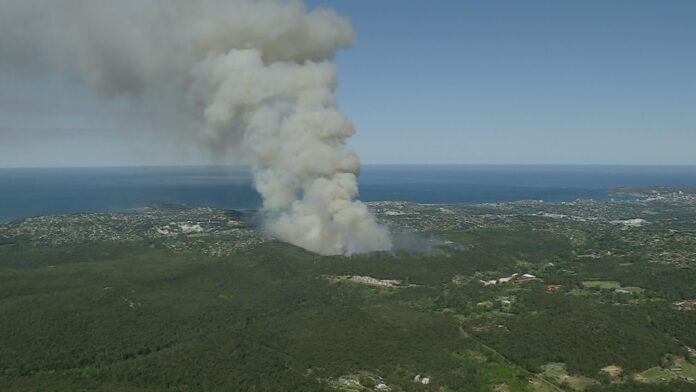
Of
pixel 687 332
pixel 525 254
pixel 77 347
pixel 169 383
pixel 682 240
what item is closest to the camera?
pixel 169 383

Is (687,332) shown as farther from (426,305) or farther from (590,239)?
(590,239)

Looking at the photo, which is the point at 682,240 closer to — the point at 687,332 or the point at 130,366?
the point at 687,332

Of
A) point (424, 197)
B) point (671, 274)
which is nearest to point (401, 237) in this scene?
point (671, 274)

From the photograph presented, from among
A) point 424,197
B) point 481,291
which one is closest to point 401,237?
point 481,291

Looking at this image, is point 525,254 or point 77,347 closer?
point 77,347

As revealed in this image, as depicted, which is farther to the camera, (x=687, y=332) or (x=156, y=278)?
(x=156, y=278)

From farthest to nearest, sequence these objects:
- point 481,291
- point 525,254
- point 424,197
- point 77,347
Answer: point 424,197, point 525,254, point 481,291, point 77,347

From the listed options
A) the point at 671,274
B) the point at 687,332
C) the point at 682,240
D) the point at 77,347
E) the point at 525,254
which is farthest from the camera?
the point at 682,240

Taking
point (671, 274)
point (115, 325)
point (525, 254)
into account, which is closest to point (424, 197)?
point (525, 254)

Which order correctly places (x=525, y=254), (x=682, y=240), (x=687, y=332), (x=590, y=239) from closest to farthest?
(x=687, y=332)
(x=525, y=254)
(x=682, y=240)
(x=590, y=239)
